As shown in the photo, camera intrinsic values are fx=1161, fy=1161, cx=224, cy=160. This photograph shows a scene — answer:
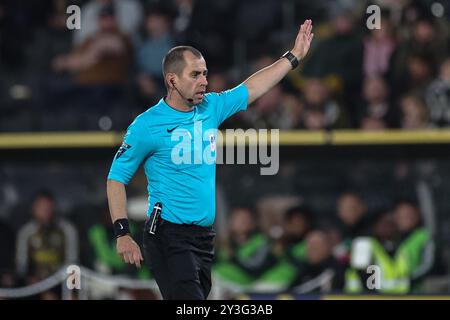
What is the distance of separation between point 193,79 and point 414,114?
18.1 feet

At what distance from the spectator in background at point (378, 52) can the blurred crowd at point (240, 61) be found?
0.03 feet

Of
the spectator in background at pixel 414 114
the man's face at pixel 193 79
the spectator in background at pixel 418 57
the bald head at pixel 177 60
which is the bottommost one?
the man's face at pixel 193 79

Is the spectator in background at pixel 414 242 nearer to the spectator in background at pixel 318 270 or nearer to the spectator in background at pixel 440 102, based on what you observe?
the spectator in background at pixel 318 270

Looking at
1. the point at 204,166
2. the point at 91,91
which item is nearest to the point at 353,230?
the point at 91,91

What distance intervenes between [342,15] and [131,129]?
633 centimetres

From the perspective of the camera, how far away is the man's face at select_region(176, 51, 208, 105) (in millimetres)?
6863

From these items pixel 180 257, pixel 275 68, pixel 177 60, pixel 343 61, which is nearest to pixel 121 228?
pixel 180 257

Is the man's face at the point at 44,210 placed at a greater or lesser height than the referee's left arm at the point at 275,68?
lesser

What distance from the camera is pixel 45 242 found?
487 inches

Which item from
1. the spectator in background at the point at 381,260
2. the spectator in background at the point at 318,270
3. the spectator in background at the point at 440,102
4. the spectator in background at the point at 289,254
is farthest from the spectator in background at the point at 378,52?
the spectator in background at the point at 318,270

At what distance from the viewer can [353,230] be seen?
11953mm

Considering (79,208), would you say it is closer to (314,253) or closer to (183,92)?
(314,253)

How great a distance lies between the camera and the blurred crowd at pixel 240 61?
12.1 metres

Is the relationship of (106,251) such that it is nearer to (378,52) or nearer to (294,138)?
(294,138)
